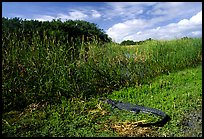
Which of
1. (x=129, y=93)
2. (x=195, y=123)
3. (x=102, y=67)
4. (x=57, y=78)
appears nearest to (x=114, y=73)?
(x=102, y=67)

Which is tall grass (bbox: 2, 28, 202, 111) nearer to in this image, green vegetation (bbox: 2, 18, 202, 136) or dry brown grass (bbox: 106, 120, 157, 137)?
green vegetation (bbox: 2, 18, 202, 136)

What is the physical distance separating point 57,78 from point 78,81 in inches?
15.2

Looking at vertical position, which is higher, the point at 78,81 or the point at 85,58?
the point at 85,58

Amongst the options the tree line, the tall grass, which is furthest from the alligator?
the tree line

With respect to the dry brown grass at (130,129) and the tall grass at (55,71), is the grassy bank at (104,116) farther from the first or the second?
the tall grass at (55,71)

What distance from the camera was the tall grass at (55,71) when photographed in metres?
4.07

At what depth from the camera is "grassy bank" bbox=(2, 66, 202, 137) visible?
10.2ft

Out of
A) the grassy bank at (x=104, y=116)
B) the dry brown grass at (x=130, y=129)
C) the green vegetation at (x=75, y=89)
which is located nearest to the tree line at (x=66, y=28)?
the green vegetation at (x=75, y=89)

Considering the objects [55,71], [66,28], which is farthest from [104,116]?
[66,28]

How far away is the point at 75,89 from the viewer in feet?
14.3

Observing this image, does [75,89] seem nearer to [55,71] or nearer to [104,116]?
[55,71]

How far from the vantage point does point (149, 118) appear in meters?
3.36

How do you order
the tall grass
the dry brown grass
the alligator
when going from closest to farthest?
the dry brown grass, the alligator, the tall grass

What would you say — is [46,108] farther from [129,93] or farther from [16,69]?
[129,93]
